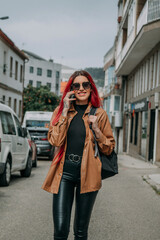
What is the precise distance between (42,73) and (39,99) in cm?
2844

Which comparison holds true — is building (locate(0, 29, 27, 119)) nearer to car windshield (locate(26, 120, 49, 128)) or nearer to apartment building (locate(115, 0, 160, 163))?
car windshield (locate(26, 120, 49, 128))

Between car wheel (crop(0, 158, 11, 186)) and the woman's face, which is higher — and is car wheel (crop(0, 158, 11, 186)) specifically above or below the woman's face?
below

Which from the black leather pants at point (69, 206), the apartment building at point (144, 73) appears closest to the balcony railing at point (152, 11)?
the apartment building at point (144, 73)

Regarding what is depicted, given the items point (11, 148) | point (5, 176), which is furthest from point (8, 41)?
point (5, 176)

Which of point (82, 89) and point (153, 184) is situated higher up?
point (82, 89)

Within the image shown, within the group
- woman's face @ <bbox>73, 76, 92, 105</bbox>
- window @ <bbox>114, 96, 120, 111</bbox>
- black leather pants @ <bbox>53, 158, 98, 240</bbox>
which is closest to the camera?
black leather pants @ <bbox>53, 158, 98, 240</bbox>

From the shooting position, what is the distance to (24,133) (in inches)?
424

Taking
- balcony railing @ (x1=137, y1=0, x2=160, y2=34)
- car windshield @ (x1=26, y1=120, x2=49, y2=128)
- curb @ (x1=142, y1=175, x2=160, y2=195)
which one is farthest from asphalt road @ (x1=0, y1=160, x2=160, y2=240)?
car windshield @ (x1=26, y1=120, x2=49, y2=128)

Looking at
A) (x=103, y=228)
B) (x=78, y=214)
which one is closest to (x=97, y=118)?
(x=78, y=214)

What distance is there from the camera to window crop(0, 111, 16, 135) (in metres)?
9.09

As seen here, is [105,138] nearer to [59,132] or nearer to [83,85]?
[59,132]

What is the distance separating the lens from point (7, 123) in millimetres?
9523

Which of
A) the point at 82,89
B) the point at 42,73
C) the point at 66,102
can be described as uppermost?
the point at 42,73

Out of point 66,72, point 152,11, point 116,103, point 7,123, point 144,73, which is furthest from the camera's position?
point 66,72
